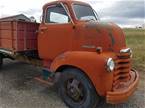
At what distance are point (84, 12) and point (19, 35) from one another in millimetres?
1943

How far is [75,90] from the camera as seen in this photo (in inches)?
225

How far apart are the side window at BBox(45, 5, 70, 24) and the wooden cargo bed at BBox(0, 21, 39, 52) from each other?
0.88 meters

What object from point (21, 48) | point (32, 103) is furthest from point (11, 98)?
point (21, 48)

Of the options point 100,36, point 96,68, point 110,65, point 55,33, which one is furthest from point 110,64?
point 55,33

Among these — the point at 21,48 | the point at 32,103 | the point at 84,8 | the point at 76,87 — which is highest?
the point at 84,8

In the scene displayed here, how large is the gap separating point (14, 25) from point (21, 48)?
66 centimetres

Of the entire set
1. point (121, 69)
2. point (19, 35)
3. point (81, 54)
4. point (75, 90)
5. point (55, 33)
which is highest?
point (55, 33)

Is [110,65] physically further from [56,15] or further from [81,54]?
[56,15]

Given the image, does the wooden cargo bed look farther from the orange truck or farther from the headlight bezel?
the headlight bezel

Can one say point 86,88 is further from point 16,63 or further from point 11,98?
point 16,63

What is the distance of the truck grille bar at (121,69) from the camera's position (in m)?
5.48

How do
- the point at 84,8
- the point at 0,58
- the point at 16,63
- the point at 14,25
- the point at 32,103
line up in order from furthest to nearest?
the point at 16,63
the point at 0,58
the point at 14,25
the point at 84,8
the point at 32,103

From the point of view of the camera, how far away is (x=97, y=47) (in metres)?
5.60

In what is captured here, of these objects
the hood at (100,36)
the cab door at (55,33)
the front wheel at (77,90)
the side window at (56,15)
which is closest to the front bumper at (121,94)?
the front wheel at (77,90)
